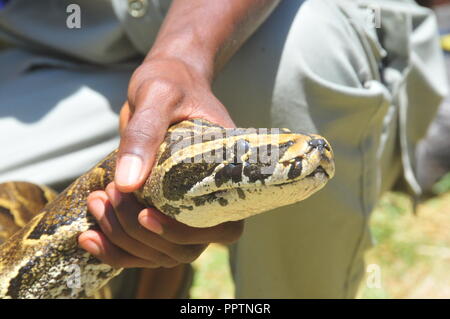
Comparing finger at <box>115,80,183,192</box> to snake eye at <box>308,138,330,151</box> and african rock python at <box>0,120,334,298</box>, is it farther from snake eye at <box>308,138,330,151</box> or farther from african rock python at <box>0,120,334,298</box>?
snake eye at <box>308,138,330,151</box>

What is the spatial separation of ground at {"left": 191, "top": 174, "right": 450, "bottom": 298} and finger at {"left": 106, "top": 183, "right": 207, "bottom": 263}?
6.04ft

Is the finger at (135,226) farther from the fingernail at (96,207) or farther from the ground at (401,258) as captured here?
the ground at (401,258)

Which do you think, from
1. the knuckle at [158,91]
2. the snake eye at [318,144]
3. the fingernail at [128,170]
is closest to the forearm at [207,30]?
the knuckle at [158,91]

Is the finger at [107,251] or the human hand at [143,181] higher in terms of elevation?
the human hand at [143,181]

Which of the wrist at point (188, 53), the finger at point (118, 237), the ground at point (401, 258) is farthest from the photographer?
the ground at point (401, 258)

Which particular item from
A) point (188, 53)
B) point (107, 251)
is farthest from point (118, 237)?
point (188, 53)

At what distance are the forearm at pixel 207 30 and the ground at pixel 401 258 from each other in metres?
1.76

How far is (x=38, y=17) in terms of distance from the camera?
11.3 ft

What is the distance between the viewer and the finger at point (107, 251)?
239 cm

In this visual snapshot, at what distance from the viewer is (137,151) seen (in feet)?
7.00

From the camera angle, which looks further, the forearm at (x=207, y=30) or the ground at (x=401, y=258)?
the ground at (x=401, y=258)

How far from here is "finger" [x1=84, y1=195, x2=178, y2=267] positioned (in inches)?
92.0

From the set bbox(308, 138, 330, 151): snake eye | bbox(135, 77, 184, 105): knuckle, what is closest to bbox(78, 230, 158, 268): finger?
bbox(135, 77, 184, 105): knuckle

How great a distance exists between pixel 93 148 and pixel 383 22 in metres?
1.51
